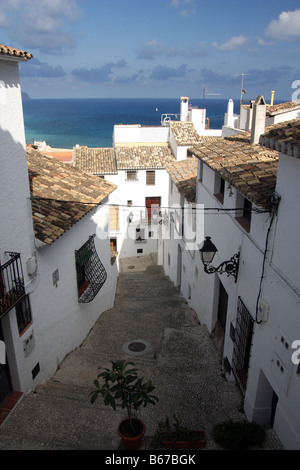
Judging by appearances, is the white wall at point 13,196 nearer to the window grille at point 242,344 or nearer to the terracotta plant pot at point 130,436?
the terracotta plant pot at point 130,436

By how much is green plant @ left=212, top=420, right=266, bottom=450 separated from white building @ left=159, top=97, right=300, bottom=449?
0.39 m

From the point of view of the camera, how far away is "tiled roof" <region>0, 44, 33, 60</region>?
6.83m

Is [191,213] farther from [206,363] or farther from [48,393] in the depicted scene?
[48,393]

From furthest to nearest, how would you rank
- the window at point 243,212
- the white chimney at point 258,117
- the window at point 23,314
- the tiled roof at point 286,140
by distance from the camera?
the white chimney at point 258,117 < the window at point 243,212 < the window at point 23,314 < the tiled roof at point 286,140

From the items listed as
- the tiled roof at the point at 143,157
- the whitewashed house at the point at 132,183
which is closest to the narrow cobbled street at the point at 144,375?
the whitewashed house at the point at 132,183

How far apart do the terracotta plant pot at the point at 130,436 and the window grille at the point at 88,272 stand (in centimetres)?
604

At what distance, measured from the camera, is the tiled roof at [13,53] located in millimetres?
6832

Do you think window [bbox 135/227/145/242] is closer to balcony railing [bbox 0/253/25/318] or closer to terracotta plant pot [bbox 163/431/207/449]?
balcony railing [bbox 0/253/25/318]

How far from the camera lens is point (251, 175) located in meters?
8.36

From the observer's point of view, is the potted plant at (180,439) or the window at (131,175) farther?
the window at (131,175)

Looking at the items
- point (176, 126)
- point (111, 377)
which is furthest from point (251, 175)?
point (176, 126)
